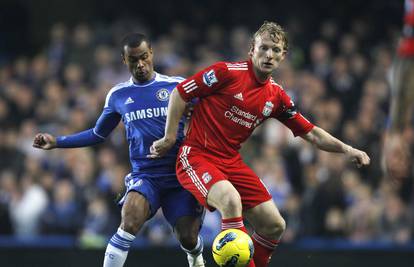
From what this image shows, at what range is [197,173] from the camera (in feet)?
23.7

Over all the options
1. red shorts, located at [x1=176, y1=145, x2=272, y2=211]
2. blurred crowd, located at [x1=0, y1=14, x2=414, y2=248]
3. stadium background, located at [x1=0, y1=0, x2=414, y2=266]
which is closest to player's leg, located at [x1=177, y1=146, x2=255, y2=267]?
red shorts, located at [x1=176, y1=145, x2=272, y2=211]

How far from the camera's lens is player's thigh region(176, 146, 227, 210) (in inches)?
281

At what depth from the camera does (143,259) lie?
9.49 meters

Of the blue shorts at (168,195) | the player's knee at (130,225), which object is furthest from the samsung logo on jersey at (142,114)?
the player's knee at (130,225)

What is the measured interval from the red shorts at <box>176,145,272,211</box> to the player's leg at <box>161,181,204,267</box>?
0.34 m

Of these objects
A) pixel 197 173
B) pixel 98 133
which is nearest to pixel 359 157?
pixel 197 173

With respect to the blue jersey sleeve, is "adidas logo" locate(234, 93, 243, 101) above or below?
above

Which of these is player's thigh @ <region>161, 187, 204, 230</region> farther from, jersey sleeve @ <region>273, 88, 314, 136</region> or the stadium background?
the stadium background

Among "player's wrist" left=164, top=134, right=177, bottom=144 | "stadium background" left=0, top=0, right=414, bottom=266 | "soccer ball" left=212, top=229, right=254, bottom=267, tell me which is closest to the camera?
"soccer ball" left=212, top=229, right=254, bottom=267

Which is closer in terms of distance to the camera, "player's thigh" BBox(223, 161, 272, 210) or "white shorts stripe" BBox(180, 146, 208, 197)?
"white shorts stripe" BBox(180, 146, 208, 197)

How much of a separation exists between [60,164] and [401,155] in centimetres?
858

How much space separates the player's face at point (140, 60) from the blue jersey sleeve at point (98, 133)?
0.34 m

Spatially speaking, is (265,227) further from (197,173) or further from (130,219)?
(130,219)

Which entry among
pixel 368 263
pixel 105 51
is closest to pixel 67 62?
pixel 105 51
